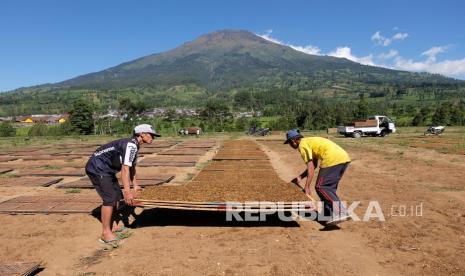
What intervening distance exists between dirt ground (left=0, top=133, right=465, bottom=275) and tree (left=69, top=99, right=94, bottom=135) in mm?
40730

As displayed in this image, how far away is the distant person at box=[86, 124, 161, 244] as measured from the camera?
452 centimetres

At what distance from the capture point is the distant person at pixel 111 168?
452 centimetres

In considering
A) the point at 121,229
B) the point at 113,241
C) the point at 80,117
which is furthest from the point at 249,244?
the point at 80,117

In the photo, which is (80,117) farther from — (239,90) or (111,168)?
(239,90)

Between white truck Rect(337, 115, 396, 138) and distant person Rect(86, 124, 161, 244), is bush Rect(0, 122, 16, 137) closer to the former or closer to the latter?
white truck Rect(337, 115, 396, 138)

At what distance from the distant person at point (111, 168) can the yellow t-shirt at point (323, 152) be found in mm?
2042

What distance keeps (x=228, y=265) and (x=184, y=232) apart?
1248mm

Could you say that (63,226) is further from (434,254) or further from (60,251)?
(434,254)

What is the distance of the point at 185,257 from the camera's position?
4016 millimetres

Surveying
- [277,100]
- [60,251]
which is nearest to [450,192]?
[60,251]

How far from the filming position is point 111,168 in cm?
464

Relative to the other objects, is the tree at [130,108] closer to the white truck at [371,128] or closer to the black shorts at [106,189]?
the white truck at [371,128]

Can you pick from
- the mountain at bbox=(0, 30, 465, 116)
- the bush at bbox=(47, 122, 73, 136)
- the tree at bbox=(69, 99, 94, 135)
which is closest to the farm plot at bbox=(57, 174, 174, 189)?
the bush at bbox=(47, 122, 73, 136)

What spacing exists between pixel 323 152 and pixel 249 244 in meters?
1.55
